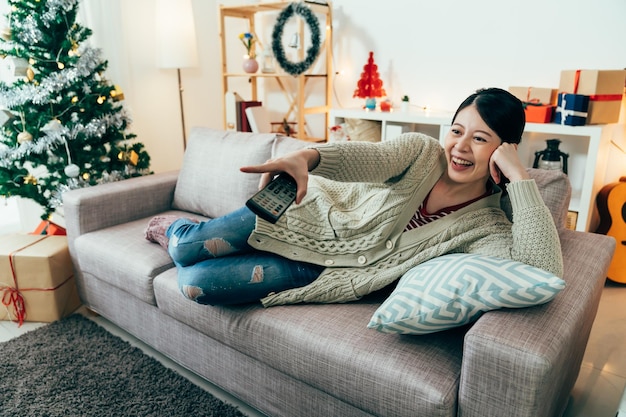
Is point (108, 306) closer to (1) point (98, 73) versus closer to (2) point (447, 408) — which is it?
(1) point (98, 73)

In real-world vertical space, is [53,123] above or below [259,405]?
above

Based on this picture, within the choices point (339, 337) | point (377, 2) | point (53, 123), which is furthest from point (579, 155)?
point (53, 123)

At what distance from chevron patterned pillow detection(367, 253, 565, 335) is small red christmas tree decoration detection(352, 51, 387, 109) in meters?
1.92

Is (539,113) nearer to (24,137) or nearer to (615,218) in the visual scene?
(615,218)

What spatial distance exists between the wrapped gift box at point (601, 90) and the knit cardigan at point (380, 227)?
1139mm

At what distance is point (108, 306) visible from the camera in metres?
1.94

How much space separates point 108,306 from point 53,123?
3.05 feet

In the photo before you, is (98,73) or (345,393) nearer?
(345,393)

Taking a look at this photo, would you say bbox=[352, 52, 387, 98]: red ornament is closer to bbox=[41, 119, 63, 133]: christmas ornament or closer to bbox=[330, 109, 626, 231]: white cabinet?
bbox=[330, 109, 626, 231]: white cabinet

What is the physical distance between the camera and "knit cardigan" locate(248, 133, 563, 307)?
1.25 m

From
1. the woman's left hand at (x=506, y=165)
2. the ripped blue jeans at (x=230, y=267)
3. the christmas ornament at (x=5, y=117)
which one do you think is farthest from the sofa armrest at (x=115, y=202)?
the woman's left hand at (x=506, y=165)

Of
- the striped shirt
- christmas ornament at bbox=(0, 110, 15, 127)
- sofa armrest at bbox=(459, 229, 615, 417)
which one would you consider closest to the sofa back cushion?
the striped shirt

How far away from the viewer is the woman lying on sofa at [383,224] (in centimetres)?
120

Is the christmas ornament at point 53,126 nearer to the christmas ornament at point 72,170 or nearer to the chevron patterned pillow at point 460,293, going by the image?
the christmas ornament at point 72,170
